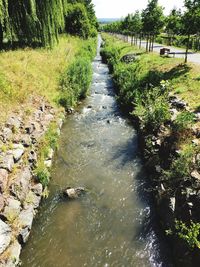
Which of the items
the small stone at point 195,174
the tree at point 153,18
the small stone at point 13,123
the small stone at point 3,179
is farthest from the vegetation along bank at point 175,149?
the tree at point 153,18

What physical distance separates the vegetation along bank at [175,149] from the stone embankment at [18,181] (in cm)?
417

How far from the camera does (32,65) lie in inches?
741

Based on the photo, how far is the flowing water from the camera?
25.7 ft

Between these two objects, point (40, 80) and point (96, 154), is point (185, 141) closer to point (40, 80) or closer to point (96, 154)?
point (96, 154)

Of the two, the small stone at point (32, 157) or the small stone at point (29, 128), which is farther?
the small stone at point (29, 128)

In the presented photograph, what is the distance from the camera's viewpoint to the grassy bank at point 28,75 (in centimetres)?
1374

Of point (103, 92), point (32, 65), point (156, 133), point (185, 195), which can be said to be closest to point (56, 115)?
point (32, 65)

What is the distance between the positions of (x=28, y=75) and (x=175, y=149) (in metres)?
10.5

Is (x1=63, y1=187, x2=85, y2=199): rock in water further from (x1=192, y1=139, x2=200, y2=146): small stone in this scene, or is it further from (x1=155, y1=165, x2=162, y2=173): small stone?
(x1=192, y1=139, x2=200, y2=146): small stone

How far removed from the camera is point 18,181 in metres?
9.23

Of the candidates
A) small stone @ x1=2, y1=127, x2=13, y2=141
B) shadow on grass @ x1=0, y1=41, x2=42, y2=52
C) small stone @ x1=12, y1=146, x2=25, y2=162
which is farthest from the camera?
shadow on grass @ x1=0, y1=41, x2=42, y2=52

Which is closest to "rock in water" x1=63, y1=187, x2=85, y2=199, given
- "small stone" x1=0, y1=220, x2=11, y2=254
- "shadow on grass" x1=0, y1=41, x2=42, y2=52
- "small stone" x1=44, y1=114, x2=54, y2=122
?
"small stone" x1=0, y1=220, x2=11, y2=254

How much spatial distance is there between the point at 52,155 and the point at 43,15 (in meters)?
14.3

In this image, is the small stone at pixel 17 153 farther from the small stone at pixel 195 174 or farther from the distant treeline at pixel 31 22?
the distant treeline at pixel 31 22
